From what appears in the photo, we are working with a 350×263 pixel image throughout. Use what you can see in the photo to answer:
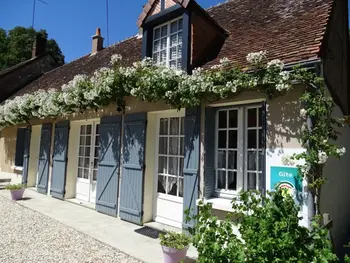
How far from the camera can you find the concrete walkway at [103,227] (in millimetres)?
4703

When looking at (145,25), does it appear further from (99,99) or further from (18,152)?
(18,152)

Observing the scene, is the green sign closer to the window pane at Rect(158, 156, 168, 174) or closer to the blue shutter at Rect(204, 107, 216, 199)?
the blue shutter at Rect(204, 107, 216, 199)

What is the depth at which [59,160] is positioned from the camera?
9250mm

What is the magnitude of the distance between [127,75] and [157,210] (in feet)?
10.2

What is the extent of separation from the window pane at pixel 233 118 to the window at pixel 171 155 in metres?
1.25

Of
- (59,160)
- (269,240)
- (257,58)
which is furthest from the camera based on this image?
(59,160)

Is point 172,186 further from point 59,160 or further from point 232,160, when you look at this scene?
point 59,160

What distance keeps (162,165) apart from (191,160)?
1265 mm

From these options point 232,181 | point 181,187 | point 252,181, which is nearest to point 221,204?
point 232,181

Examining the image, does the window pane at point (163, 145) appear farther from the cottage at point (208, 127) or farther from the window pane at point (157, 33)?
the window pane at point (157, 33)

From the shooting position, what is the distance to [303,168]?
3842mm

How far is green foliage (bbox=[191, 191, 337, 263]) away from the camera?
2770 mm

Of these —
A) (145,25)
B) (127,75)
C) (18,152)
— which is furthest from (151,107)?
(18,152)

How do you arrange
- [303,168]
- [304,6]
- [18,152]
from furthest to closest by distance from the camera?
[18,152]
[304,6]
[303,168]
